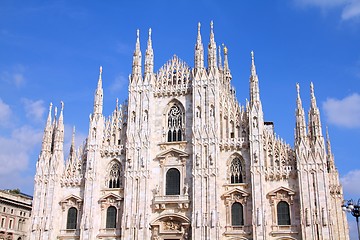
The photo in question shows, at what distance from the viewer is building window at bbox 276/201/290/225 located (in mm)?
35591

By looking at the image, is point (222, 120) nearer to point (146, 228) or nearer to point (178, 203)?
point (178, 203)

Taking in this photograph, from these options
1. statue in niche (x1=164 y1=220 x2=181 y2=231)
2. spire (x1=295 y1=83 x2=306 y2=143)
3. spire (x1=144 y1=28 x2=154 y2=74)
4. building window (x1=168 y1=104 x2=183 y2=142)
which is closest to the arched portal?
statue in niche (x1=164 y1=220 x2=181 y2=231)

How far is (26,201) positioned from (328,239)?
36.4 m

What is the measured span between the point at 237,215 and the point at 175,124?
32.7 ft

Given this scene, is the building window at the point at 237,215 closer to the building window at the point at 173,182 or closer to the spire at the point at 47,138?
the building window at the point at 173,182

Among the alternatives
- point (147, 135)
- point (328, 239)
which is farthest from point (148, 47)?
point (328, 239)

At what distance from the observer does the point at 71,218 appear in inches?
1593

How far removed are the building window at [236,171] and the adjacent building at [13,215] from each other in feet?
87.0

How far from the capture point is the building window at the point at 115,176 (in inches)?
1599

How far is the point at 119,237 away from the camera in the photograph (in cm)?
3841

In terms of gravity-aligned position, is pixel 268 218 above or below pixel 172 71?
below

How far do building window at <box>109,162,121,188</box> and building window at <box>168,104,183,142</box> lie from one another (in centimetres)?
549

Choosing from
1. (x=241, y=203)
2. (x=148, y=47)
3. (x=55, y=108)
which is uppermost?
(x=148, y=47)

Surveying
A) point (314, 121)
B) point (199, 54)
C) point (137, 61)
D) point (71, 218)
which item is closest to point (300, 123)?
point (314, 121)
